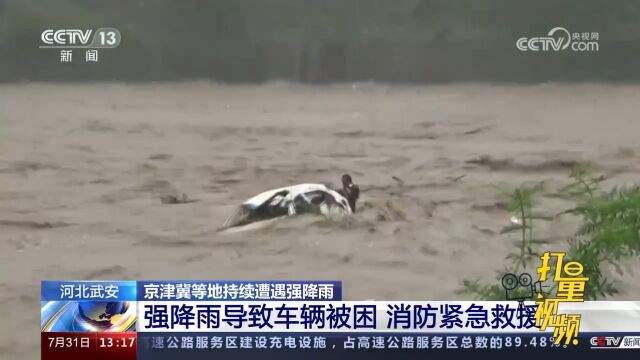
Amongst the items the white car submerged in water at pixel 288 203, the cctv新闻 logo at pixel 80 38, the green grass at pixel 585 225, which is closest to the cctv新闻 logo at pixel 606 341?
the green grass at pixel 585 225

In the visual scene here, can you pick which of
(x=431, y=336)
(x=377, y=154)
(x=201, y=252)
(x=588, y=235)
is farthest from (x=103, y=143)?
(x=588, y=235)

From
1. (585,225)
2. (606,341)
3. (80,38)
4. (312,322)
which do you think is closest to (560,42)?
(585,225)

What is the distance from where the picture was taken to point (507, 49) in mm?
2271

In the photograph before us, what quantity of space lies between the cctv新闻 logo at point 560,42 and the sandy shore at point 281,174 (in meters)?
0.13

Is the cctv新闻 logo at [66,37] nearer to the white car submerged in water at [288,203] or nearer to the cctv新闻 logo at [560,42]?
the white car submerged in water at [288,203]

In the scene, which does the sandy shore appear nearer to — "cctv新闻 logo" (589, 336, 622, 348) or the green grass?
the green grass

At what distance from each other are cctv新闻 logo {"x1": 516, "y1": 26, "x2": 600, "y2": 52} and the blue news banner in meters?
0.87

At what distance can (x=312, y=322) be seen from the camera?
231cm

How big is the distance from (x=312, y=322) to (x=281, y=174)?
519 millimetres

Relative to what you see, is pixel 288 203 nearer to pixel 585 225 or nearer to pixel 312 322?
pixel 312 322

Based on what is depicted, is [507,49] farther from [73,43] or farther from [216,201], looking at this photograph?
[73,43]

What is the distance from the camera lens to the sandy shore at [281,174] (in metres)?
2.29

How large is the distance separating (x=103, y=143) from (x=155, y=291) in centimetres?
54

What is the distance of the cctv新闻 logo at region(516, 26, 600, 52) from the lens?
2.25 metres
